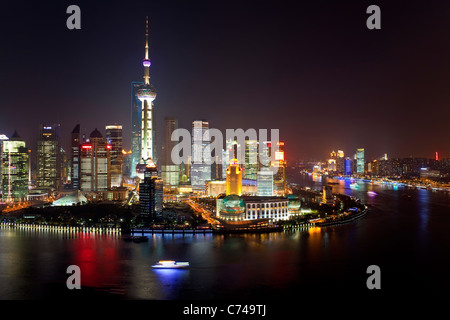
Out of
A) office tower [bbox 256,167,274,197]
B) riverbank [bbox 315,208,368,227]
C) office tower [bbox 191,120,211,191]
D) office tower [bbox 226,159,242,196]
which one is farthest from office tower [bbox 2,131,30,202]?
riverbank [bbox 315,208,368,227]

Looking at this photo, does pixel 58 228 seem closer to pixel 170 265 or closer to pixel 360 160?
pixel 170 265

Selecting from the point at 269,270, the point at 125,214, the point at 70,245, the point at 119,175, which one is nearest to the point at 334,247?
the point at 269,270

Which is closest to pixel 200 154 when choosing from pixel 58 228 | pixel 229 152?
pixel 229 152

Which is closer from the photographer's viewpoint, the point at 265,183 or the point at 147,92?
the point at 265,183

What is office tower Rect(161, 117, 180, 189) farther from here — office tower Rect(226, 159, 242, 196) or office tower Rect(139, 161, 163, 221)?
office tower Rect(139, 161, 163, 221)

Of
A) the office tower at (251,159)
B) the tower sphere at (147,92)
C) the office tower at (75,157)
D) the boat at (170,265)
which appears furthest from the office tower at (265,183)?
the boat at (170,265)

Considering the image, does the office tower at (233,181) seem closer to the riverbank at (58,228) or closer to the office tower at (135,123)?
the riverbank at (58,228)
